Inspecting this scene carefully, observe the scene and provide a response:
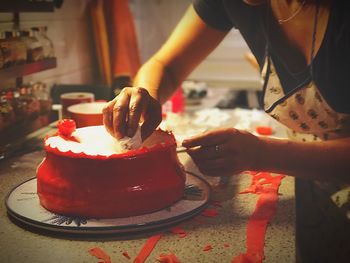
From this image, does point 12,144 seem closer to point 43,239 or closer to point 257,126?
point 43,239

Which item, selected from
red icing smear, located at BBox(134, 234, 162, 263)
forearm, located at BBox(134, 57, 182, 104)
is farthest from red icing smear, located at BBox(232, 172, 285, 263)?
forearm, located at BBox(134, 57, 182, 104)

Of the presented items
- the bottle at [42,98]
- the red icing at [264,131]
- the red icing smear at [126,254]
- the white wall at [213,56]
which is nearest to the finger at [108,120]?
the red icing smear at [126,254]

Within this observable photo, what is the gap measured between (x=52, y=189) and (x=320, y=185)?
25.8 inches

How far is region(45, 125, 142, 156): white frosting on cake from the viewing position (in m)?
0.82

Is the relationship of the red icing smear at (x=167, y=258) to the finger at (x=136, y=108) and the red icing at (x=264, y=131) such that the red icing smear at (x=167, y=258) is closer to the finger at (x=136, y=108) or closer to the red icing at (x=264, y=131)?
the finger at (x=136, y=108)

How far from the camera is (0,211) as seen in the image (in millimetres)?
859

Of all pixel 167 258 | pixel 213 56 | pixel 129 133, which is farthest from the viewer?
pixel 213 56

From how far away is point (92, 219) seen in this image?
2.60 feet

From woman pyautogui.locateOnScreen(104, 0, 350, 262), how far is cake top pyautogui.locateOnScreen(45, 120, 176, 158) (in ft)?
0.08

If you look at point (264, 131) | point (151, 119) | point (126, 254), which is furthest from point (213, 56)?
point (126, 254)

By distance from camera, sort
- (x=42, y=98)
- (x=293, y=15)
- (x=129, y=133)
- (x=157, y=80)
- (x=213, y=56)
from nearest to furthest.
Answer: (x=129, y=133)
(x=293, y=15)
(x=157, y=80)
(x=42, y=98)
(x=213, y=56)

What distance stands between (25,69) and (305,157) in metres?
0.83

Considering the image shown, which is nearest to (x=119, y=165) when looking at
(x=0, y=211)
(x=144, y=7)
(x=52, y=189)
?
(x=52, y=189)

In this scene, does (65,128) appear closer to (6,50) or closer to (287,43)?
(6,50)
